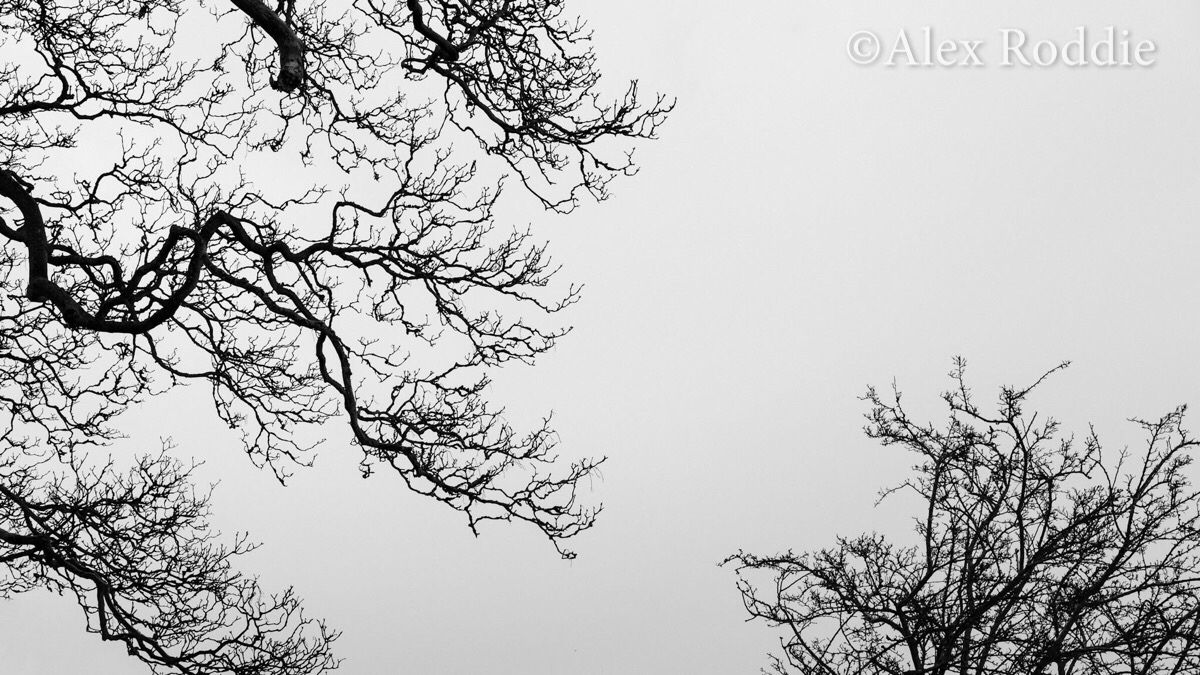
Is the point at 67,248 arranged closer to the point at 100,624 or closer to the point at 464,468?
the point at 100,624

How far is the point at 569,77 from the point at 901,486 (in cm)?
433

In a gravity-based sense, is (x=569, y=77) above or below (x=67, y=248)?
above

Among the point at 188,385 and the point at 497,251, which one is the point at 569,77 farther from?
the point at 188,385

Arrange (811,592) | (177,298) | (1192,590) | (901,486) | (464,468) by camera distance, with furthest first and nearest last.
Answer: (901,486), (811,592), (464,468), (177,298), (1192,590)

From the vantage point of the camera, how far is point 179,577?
7.71 metres

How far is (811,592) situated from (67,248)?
18.3ft

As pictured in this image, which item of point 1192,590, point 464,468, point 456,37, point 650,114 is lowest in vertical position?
point 1192,590

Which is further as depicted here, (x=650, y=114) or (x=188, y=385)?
(x=188, y=385)

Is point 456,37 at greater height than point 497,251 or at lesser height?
greater

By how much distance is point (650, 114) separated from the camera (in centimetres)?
713


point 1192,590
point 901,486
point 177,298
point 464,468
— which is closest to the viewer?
point 1192,590

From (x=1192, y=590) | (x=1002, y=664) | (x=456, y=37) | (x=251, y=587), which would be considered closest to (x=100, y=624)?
(x=251, y=587)

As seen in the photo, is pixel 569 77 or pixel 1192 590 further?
pixel 569 77

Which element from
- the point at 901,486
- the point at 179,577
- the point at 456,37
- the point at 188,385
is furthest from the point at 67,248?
the point at 901,486
